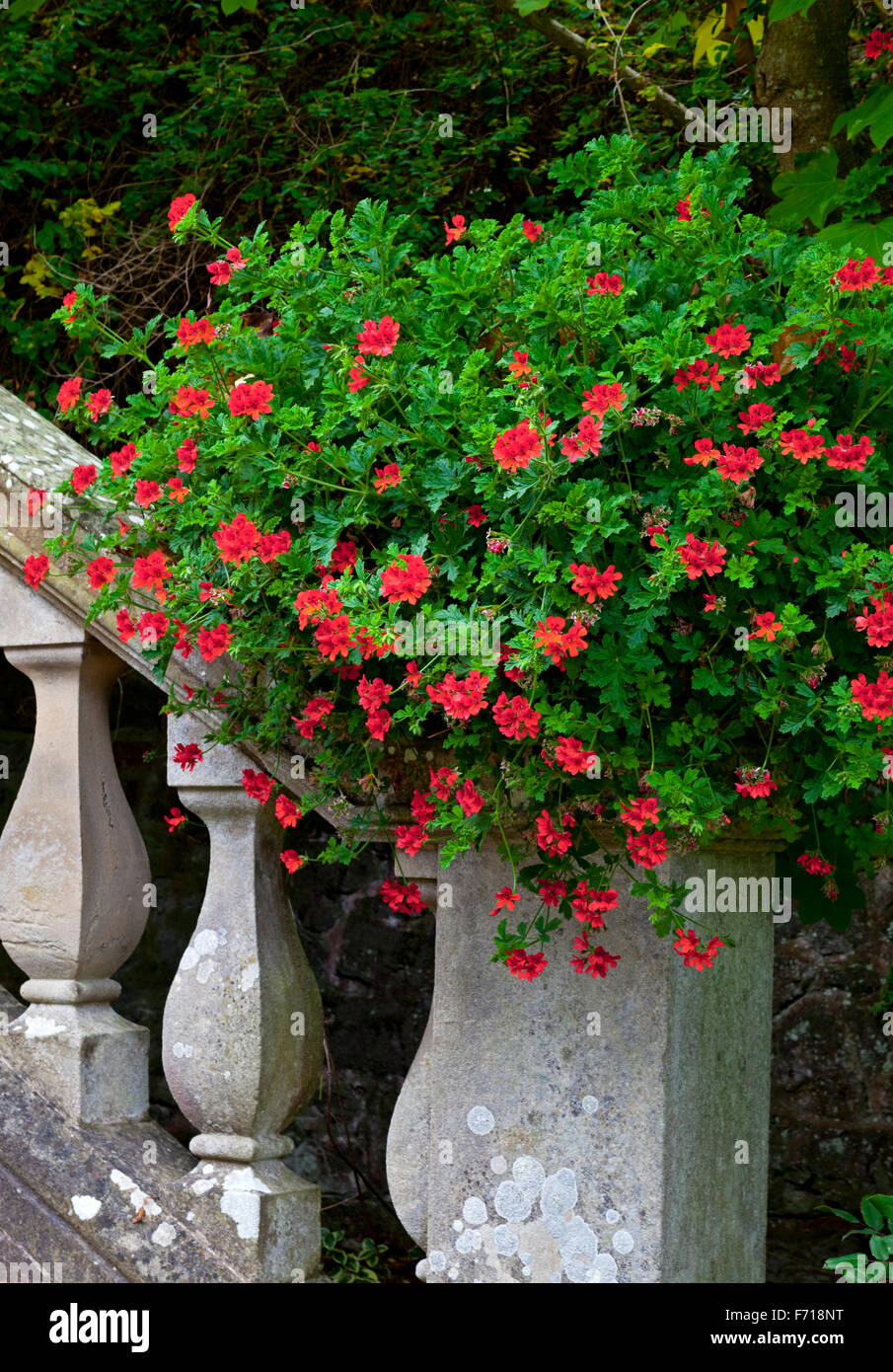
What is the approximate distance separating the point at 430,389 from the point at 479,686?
1.20 feet

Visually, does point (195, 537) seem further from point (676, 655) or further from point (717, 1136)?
point (717, 1136)

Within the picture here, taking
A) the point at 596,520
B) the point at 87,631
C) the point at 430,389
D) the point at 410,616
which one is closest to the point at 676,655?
the point at 596,520

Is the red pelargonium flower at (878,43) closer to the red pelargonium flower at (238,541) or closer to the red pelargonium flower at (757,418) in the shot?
the red pelargonium flower at (757,418)

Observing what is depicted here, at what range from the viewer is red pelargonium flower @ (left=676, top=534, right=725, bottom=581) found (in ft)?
4.83

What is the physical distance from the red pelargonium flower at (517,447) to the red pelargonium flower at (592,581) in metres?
0.12

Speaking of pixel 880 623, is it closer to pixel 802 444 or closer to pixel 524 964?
pixel 802 444

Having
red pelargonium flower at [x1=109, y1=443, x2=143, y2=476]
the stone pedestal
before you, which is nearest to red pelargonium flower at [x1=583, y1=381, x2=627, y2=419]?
the stone pedestal

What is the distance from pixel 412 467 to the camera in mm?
1625

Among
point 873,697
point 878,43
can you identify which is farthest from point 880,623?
point 878,43

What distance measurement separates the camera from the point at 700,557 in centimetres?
148

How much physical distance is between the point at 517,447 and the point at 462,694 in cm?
27

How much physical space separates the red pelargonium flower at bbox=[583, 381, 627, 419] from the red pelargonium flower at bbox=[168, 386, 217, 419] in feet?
1.70

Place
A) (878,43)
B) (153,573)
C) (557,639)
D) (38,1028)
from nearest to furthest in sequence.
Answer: (557,639), (153,573), (38,1028), (878,43)

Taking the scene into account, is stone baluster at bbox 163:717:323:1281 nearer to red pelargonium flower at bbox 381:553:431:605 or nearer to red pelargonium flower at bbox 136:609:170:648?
red pelargonium flower at bbox 136:609:170:648
